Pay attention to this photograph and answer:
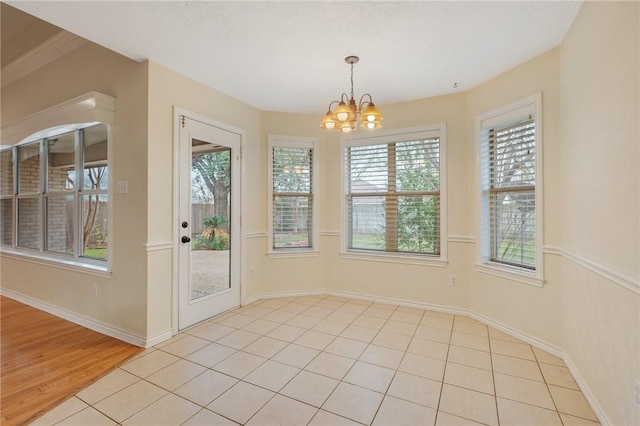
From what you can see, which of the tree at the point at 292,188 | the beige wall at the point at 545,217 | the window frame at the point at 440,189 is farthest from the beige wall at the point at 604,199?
the tree at the point at 292,188

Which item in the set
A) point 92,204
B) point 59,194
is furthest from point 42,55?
point 92,204

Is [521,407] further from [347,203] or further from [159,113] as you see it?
[159,113]

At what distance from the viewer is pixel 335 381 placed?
2.16 m

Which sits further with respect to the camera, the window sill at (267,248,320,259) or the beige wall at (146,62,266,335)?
the window sill at (267,248,320,259)

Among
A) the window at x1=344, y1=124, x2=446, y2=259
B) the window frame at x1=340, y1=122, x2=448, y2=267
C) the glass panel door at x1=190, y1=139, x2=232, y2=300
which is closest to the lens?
the glass panel door at x1=190, y1=139, x2=232, y2=300

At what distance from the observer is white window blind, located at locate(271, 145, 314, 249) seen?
13.7 ft

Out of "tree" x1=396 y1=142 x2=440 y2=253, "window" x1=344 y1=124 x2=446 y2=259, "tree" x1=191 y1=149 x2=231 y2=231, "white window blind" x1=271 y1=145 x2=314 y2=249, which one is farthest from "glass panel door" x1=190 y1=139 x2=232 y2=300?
"tree" x1=396 y1=142 x2=440 y2=253

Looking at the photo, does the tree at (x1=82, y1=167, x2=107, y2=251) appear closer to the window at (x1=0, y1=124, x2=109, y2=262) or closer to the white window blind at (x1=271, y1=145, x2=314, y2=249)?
the window at (x1=0, y1=124, x2=109, y2=262)

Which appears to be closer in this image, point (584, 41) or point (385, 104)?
point (584, 41)

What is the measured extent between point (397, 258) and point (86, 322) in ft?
11.8

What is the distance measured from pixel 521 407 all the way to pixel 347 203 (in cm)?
282

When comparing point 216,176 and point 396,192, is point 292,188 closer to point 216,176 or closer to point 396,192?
point 216,176

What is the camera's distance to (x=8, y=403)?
1.92 meters

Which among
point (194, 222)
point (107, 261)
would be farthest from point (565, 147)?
point (107, 261)
